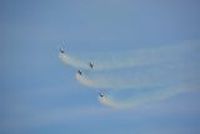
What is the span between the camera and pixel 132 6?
323cm

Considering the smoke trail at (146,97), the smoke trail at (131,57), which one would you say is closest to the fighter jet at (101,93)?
the smoke trail at (146,97)

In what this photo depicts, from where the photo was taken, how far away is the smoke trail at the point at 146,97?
10.3 feet

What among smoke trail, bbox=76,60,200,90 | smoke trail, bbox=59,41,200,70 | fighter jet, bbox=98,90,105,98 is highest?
smoke trail, bbox=59,41,200,70

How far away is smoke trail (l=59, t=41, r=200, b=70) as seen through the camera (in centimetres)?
311

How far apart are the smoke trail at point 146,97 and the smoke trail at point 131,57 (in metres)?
0.22

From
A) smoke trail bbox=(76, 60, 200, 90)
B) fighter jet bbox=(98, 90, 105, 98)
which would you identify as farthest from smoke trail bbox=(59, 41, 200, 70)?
fighter jet bbox=(98, 90, 105, 98)

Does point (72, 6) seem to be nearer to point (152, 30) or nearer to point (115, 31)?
point (115, 31)

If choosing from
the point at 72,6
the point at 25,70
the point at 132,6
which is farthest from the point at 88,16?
the point at 25,70

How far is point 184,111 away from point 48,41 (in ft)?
3.99

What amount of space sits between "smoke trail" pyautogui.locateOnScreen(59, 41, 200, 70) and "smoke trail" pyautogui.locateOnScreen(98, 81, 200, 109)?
8.8 inches

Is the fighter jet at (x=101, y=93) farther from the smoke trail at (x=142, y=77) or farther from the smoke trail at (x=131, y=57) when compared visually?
the smoke trail at (x=131, y=57)

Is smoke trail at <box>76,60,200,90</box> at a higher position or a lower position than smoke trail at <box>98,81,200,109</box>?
higher

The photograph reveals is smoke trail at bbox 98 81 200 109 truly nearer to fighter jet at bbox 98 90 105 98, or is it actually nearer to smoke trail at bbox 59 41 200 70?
fighter jet at bbox 98 90 105 98

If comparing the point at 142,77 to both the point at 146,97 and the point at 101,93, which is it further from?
the point at 101,93
